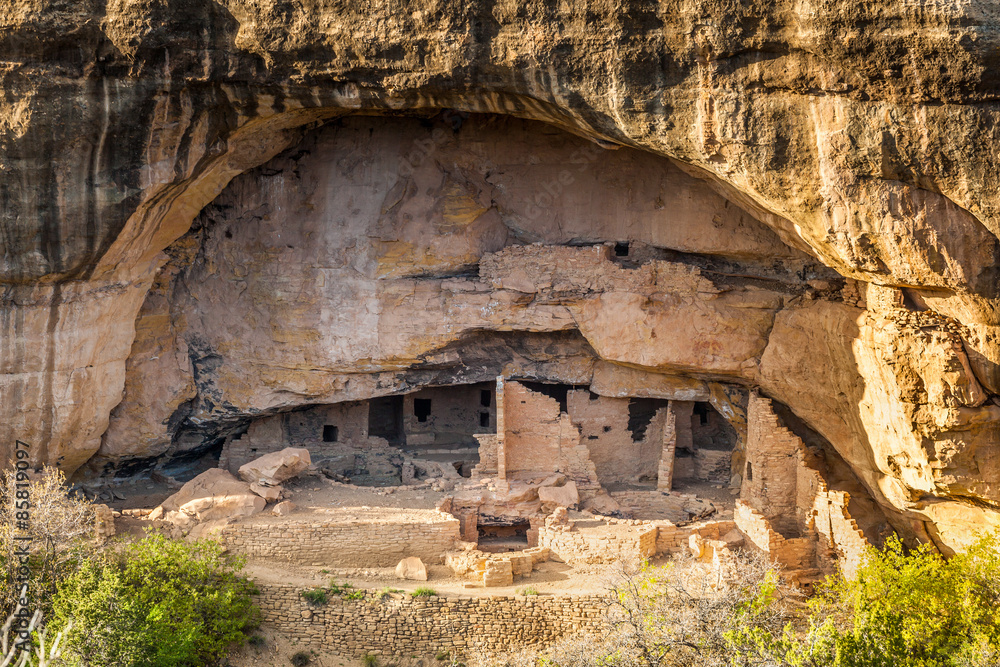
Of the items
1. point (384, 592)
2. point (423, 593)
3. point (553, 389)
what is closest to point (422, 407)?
point (553, 389)

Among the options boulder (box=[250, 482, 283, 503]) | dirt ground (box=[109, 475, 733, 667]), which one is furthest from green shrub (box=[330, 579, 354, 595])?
boulder (box=[250, 482, 283, 503])

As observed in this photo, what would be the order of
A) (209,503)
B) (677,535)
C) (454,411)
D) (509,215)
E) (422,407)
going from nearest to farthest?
(677,535), (209,503), (509,215), (454,411), (422,407)

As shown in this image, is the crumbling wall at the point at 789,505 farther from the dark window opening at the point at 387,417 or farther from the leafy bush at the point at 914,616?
the dark window opening at the point at 387,417

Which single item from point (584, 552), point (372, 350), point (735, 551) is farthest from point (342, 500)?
point (735, 551)

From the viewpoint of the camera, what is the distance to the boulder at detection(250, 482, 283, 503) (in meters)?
18.0

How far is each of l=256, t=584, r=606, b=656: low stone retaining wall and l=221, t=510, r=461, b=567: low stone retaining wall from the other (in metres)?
1.20

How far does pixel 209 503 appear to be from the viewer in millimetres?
17484

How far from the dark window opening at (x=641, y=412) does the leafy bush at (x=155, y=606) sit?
849cm

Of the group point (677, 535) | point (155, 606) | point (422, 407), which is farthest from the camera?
point (422, 407)

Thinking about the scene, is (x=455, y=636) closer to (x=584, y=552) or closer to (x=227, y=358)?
(x=584, y=552)

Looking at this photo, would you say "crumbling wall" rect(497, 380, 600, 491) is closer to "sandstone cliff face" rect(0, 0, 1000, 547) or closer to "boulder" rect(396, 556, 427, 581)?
"sandstone cliff face" rect(0, 0, 1000, 547)

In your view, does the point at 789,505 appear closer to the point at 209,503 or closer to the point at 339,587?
the point at 339,587

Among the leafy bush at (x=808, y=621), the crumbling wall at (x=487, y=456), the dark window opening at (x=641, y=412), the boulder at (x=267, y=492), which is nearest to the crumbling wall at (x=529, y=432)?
the crumbling wall at (x=487, y=456)

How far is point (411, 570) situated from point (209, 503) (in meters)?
3.72
